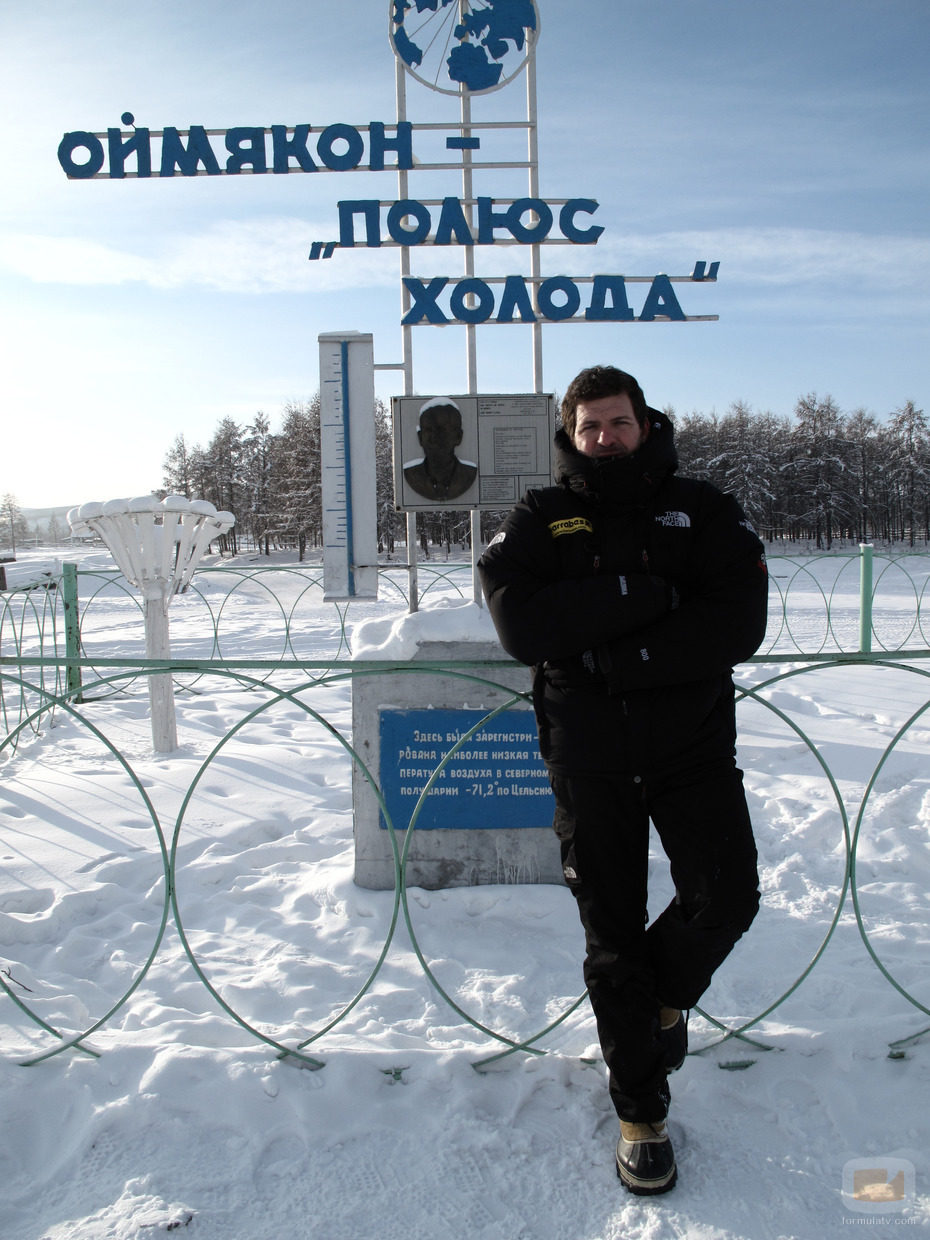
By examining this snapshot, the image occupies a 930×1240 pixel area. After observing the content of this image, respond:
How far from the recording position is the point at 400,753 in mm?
3584

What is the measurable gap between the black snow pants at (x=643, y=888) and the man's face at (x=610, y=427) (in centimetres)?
85

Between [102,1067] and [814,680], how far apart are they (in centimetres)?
751

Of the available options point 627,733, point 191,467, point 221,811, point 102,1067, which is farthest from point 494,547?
point 191,467

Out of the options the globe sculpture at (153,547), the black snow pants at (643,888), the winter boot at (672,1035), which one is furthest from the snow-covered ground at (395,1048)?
the globe sculpture at (153,547)

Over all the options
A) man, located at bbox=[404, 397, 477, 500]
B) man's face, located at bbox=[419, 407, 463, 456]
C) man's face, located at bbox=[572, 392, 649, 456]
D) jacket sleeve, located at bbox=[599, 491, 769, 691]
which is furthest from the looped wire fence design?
man's face, located at bbox=[419, 407, 463, 456]

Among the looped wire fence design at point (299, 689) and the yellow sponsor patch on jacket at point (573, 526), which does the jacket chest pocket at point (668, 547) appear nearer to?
the yellow sponsor patch on jacket at point (573, 526)

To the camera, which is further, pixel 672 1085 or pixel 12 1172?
pixel 672 1085

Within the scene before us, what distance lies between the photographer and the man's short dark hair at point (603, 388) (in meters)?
2.08

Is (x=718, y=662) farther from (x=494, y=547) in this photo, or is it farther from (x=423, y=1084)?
(x=423, y=1084)

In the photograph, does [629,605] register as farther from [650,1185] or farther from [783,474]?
[783,474]

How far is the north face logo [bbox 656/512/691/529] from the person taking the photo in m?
2.01

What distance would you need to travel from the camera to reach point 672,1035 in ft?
6.75

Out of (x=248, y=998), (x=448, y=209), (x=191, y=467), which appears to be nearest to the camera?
(x=248, y=998)

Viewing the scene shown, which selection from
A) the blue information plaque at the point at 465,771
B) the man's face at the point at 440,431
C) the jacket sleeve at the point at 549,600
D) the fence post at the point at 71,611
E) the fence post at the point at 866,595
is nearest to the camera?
the jacket sleeve at the point at 549,600
